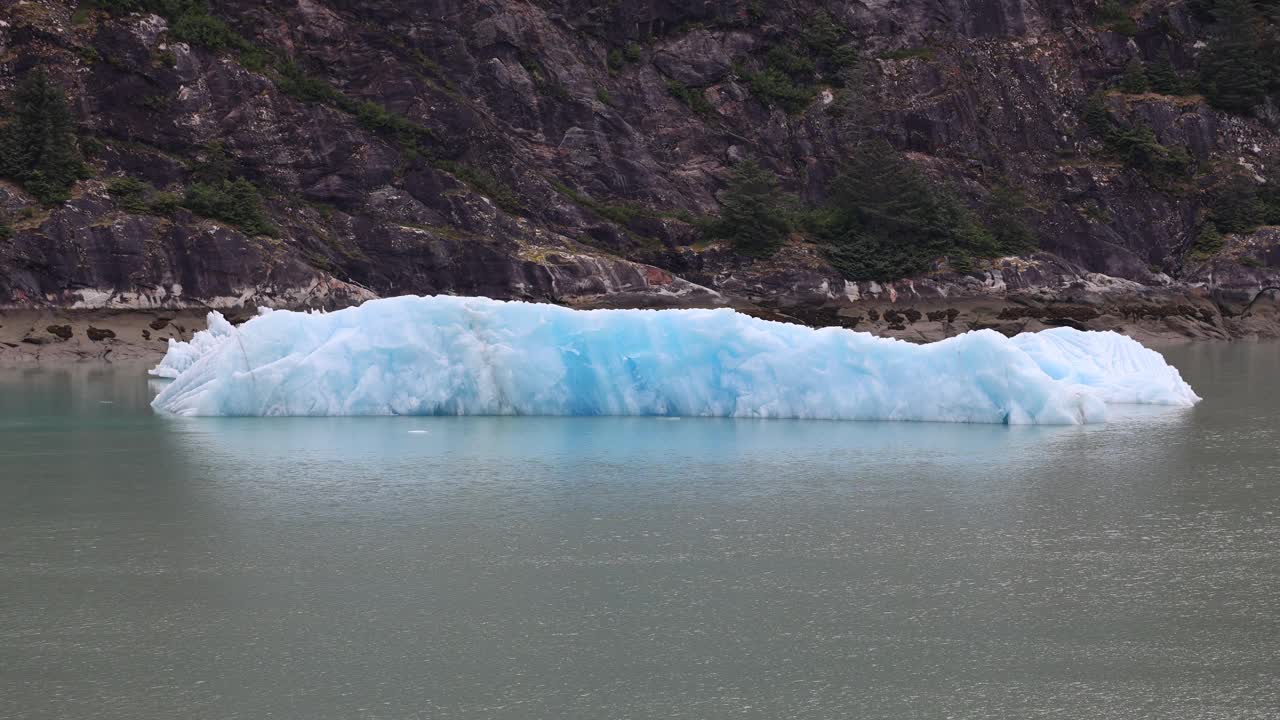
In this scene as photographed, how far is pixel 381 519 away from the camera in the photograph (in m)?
9.27

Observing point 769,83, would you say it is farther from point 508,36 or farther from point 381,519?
point 381,519

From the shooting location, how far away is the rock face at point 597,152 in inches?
1563

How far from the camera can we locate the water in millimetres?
5590

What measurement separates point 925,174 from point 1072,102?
9960 mm

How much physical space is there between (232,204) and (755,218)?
19966 millimetres

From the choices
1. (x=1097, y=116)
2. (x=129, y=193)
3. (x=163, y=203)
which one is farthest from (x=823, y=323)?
(x=129, y=193)

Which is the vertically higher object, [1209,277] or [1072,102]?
[1072,102]

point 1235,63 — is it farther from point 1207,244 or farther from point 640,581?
point 640,581

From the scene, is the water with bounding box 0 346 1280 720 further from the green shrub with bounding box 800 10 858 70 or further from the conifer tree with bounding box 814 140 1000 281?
the green shrub with bounding box 800 10 858 70

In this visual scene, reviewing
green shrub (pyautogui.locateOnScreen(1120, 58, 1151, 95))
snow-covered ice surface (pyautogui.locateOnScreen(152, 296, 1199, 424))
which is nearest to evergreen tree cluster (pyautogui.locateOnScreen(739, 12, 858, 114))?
green shrub (pyautogui.locateOnScreen(1120, 58, 1151, 95))

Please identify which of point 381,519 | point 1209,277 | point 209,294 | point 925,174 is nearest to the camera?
point 381,519

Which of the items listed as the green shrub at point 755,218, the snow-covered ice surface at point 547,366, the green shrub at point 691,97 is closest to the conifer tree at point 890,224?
the green shrub at point 755,218

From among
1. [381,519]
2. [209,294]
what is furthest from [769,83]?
[381,519]

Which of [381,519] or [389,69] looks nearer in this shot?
[381,519]
